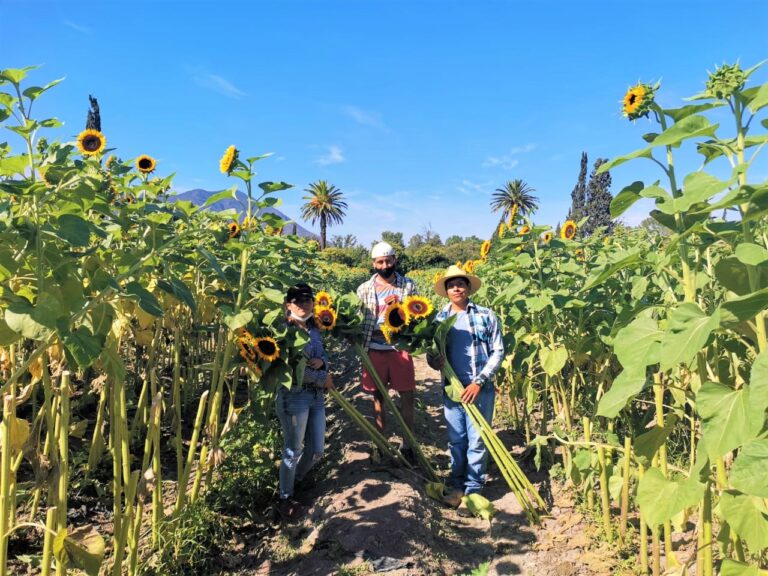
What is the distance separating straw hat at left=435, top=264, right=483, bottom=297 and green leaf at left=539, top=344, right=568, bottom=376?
68cm

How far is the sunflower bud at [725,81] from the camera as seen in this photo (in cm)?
135

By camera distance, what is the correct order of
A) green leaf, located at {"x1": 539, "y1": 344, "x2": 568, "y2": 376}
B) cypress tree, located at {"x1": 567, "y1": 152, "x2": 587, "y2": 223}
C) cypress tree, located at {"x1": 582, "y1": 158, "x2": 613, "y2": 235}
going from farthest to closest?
cypress tree, located at {"x1": 567, "y1": 152, "x2": 587, "y2": 223}
cypress tree, located at {"x1": 582, "y1": 158, "x2": 613, "y2": 235}
green leaf, located at {"x1": 539, "y1": 344, "x2": 568, "y2": 376}

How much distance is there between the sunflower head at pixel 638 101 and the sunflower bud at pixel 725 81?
287 millimetres

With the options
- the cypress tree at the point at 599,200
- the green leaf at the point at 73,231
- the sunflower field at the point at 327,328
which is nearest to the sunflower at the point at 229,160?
the sunflower field at the point at 327,328

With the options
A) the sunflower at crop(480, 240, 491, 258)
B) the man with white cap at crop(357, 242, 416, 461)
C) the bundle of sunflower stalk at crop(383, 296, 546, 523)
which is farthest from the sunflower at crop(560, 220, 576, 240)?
the bundle of sunflower stalk at crop(383, 296, 546, 523)

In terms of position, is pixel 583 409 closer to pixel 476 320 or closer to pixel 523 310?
pixel 523 310

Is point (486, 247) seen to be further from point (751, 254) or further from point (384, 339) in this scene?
point (751, 254)

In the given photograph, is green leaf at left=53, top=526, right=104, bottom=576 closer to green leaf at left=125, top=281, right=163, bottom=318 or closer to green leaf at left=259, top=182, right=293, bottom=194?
green leaf at left=125, top=281, right=163, bottom=318

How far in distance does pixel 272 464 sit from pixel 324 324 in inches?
40.6

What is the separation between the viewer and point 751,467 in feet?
3.66

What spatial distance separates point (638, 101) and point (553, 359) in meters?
1.67

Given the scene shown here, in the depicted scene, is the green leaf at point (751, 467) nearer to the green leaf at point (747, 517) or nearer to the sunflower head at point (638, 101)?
the green leaf at point (747, 517)

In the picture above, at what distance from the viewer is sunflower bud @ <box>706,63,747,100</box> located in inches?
53.3

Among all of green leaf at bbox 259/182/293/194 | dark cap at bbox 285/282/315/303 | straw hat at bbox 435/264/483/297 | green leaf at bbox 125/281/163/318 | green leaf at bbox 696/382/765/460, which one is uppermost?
green leaf at bbox 259/182/293/194
